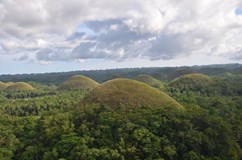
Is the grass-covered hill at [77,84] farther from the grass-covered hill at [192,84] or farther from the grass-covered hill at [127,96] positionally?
the grass-covered hill at [127,96]

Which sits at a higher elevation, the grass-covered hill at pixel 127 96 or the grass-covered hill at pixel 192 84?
the grass-covered hill at pixel 127 96

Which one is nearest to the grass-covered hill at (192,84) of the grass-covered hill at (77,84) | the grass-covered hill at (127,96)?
the grass-covered hill at (127,96)

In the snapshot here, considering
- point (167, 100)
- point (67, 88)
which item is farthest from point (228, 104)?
point (67, 88)

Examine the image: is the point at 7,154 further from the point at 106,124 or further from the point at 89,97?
the point at 89,97

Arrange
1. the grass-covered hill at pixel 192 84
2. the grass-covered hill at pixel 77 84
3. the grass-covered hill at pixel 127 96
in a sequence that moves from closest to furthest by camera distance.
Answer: the grass-covered hill at pixel 127 96 < the grass-covered hill at pixel 192 84 < the grass-covered hill at pixel 77 84

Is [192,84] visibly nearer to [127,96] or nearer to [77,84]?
[77,84]

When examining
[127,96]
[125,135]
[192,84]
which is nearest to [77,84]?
[192,84]

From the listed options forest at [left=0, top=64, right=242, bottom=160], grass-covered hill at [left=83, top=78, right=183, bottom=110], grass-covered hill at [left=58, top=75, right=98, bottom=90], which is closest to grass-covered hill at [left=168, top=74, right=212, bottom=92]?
grass-covered hill at [left=83, top=78, right=183, bottom=110]

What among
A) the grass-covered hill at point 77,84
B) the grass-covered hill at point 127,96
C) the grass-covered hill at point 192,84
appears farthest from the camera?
the grass-covered hill at point 77,84

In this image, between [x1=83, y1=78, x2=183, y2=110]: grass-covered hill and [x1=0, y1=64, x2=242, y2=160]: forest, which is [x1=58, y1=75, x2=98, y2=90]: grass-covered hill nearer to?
[x1=83, y1=78, x2=183, y2=110]: grass-covered hill
